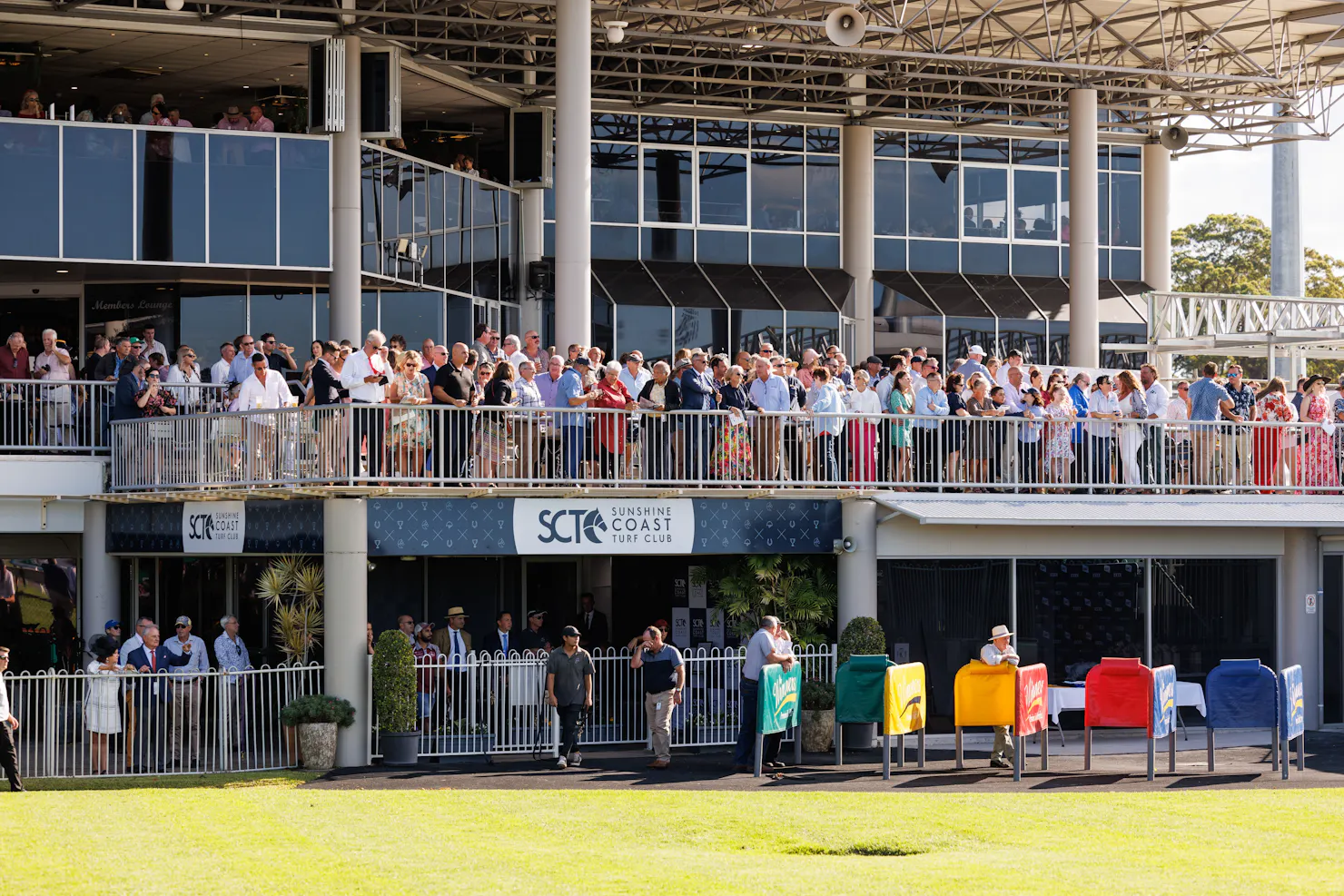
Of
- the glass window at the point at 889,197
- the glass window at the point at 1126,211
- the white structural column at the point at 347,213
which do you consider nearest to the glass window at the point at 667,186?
the glass window at the point at 889,197

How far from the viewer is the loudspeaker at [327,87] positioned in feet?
98.4

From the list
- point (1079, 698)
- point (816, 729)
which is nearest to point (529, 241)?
point (816, 729)

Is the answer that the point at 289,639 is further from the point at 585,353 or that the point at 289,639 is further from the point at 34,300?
the point at 34,300

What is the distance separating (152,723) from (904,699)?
335 inches

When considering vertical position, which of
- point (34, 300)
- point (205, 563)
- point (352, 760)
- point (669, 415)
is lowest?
point (352, 760)

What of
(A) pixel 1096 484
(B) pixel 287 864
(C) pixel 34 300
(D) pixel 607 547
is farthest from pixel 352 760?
(C) pixel 34 300

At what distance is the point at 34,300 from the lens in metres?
32.1

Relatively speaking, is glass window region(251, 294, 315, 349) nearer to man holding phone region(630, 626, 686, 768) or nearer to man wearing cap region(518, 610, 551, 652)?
man wearing cap region(518, 610, 551, 652)

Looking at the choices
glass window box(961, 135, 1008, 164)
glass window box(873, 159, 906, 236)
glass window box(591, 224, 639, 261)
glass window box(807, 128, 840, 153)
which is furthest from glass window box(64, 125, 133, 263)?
glass window box(961, 135, 1008, 164)

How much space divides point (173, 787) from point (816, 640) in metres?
8.33

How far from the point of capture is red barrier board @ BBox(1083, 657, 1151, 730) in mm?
20016

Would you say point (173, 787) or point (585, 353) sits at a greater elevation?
point (585, 353)

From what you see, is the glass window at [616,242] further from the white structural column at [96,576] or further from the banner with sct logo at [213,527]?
the banner with sct logo at [213,527]

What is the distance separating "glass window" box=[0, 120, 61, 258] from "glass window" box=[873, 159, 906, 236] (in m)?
19.2
